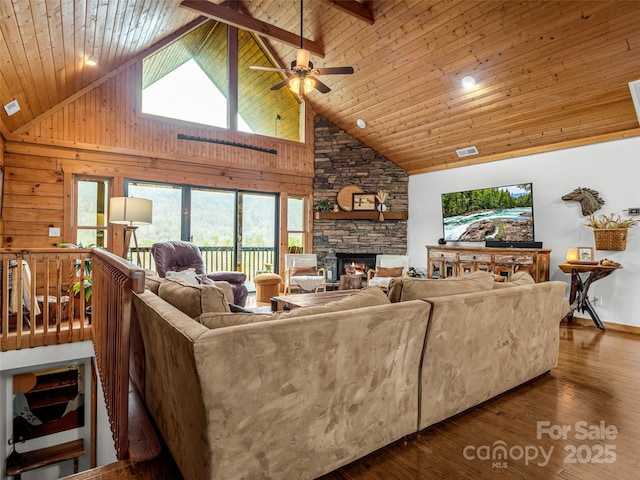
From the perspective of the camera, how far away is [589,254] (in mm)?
4777

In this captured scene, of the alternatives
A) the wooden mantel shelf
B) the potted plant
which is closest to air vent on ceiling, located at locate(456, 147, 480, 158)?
the wooden mantel shelf

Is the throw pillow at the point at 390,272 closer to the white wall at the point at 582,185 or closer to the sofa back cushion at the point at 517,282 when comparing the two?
the white wall at the point at 582,185

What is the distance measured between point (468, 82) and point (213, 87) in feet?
14.2

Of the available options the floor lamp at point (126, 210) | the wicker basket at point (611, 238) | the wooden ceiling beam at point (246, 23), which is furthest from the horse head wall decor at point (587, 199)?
the floor lamp at point (126, 210)

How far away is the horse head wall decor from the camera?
15.4 ft

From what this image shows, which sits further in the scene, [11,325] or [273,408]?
[11,325]

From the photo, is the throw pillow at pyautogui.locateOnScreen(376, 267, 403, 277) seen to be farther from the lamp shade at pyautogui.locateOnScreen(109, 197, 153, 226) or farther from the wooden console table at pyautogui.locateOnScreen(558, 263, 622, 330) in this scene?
the lamp shade at pyautogui.locateOnScreen(109, 197, 153, 226)

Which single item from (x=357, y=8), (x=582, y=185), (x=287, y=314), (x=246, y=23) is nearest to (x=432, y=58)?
(x=357, y=8)

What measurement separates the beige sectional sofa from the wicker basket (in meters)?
Answer: 3.14

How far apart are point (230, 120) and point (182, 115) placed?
83 centimetres

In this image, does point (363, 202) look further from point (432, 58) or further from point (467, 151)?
Result: point (432, 58)

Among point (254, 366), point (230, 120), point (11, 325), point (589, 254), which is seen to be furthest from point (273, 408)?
point (230, 120)

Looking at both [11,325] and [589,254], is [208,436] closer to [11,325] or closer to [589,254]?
[11,325]

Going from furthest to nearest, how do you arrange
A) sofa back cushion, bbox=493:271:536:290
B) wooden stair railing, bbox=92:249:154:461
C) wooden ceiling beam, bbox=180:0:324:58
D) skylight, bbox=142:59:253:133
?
skylight, bbox=142:59:253:133
wooden ceiling beam, bbox=180:0:324:58
sofa back cushion, bbox=493:271:536:290
wooden stair railing, bbox=92:249:154:461
